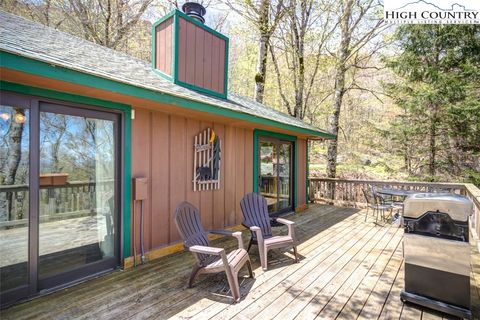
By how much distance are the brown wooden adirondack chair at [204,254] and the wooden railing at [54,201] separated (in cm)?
102

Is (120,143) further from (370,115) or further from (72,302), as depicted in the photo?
(370,115)

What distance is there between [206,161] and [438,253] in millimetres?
3307

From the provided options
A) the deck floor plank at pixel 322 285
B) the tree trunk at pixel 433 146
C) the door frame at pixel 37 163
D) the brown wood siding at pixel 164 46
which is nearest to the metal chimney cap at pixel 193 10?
the brown wood siding at pixel 164 46

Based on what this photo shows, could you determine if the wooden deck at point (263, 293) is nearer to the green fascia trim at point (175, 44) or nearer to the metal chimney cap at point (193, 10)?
the green fascia trim at point (175, 44)

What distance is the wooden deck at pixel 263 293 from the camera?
2393 mm

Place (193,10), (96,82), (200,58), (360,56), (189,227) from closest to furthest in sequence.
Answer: (96,82) → (189,227) → (200,58) → (193,10) → (360,56)

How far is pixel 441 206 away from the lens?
2.38m

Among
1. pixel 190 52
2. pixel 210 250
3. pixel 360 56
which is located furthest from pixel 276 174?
pixel 360 56

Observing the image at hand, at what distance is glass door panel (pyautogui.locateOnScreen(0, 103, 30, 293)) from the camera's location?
2.48 m

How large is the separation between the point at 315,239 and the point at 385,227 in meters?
1.99

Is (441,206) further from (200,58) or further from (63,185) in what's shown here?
(200,58)

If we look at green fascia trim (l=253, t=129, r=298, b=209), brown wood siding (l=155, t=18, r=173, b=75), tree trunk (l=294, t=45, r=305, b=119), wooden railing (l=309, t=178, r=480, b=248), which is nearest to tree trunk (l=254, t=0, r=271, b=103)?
tree trunk (l=294, t=45, r=305, b=119)

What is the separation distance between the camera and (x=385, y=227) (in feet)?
18.6

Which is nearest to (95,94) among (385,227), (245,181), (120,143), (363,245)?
(120,143)
